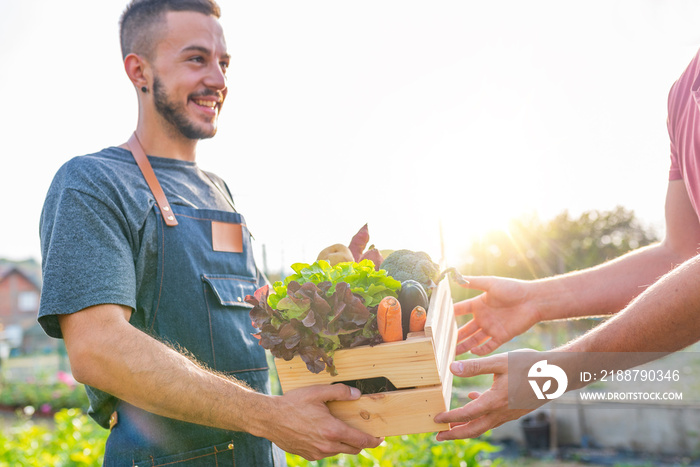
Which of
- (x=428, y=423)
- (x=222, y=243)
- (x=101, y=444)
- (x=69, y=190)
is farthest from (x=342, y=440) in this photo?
(x=101, y=444)

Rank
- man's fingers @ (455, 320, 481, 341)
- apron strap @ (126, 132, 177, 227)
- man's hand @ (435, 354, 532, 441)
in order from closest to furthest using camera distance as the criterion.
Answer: man's hand @ (435, 354, 532, 441) → apron strap @ (126, 132, 177, 227) → man's fingers @ (455, 320, 481, 341)

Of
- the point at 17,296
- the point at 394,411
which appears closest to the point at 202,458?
the point at 394,411

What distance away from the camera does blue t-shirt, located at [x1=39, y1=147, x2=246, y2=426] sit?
1799mm

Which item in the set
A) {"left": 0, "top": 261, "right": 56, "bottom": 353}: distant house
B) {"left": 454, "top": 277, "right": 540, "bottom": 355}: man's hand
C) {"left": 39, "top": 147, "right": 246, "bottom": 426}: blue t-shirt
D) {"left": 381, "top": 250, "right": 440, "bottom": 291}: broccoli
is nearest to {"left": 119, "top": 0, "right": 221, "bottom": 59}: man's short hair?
{"left": 39, "top": 147, "right": 246, "bottom": 426}: blue t-shirt

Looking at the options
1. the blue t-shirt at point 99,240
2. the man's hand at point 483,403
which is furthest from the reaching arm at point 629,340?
the blue t-shirt at point 99,240

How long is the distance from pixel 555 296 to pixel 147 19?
2.31 meters

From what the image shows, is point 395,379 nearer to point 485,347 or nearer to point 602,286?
point 485,347

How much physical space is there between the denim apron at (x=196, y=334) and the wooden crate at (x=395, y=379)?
14.7 inches

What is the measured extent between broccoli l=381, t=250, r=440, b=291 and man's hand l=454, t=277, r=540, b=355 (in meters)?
0.71

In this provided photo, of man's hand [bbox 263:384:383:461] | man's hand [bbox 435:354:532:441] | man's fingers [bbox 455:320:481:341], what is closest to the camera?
man's hand [bbox 263:384:383:461]

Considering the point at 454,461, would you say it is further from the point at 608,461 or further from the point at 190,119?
the point at 608,461

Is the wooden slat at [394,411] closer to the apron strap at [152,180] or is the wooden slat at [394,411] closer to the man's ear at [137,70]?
the apron strap at [152,180]

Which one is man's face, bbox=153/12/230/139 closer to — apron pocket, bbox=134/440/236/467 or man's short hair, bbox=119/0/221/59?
man's short hair, bbox=119/0/221/59

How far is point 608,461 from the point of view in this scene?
7.11m
